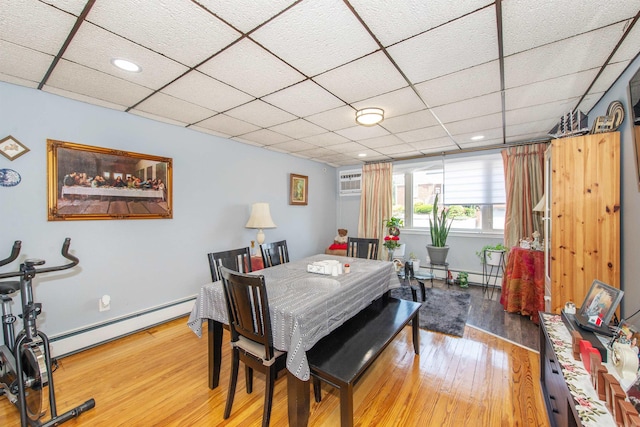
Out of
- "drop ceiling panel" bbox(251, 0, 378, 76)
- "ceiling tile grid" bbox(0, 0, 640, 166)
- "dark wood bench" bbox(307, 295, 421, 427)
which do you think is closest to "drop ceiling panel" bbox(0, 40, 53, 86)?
"ceiling tile grid" bbox(0, 0, 640, 166)

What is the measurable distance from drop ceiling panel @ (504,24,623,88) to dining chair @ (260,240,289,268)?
2.71 metres

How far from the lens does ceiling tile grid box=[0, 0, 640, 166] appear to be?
1354 mm

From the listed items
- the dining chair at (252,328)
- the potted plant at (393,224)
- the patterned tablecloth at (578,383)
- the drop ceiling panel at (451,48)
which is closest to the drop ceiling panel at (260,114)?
the drop ceiling panel at (451,48)

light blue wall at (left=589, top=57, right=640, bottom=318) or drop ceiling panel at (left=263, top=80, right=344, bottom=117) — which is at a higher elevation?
drop ceiling panel at (left=263, top=80, right=344, bottom=117)

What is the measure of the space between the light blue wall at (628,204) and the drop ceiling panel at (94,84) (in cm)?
375

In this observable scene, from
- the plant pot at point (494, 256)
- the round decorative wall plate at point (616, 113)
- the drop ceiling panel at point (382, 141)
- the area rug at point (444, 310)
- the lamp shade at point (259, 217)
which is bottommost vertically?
the area rug at point (444, 310)

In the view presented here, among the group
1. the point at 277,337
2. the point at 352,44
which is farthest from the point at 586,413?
the point at 352,44

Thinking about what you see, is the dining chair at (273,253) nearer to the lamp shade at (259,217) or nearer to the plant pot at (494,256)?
the lamp shade at (259,217)

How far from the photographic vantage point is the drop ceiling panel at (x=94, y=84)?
76.8 inches

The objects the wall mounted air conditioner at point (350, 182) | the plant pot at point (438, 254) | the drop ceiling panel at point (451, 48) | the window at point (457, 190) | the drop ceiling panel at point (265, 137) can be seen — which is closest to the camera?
the drop ceiling panel at point (451, 48)

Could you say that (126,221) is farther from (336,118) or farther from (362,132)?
(362,132)

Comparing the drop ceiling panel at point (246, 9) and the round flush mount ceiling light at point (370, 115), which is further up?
the drop ceiling panel at point (246, 9)

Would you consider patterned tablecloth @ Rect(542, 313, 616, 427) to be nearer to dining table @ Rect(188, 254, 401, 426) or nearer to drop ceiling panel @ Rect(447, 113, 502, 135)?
dining table @ Rect(188, 254, 401, 426)

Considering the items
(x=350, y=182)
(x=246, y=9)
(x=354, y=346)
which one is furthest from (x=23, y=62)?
(x=350, y=182)
